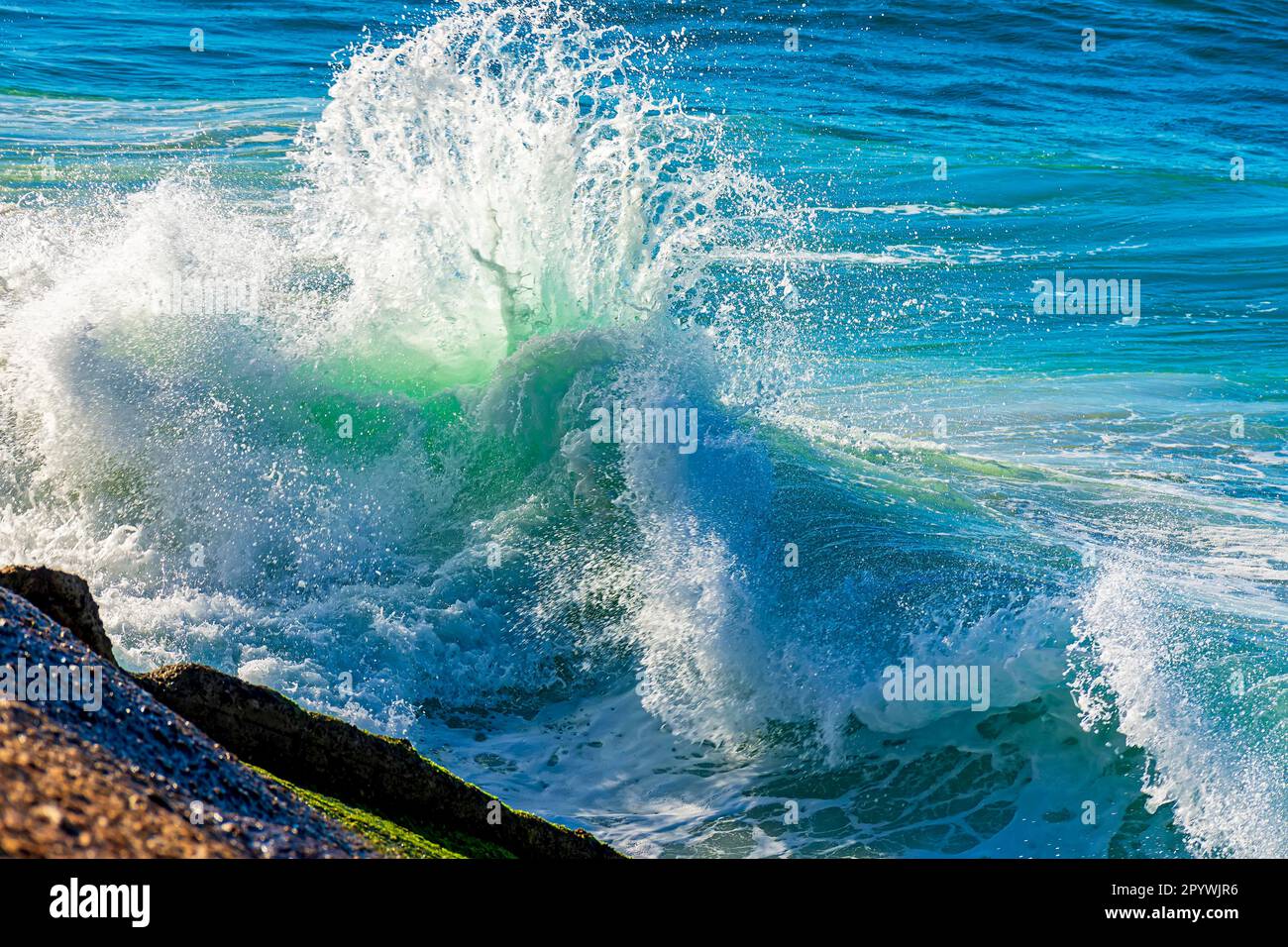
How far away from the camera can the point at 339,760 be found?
3.79 m

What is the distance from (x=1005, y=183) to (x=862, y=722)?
577 inches

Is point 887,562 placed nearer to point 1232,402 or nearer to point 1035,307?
point 1232,402

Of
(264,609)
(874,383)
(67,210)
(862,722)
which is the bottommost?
(862,722)

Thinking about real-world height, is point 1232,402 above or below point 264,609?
above

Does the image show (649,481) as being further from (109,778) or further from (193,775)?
(109,778)

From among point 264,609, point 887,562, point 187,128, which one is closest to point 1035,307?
point 887,562

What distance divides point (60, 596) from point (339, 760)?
0.97 meters

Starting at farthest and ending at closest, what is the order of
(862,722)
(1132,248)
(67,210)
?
1. (1132,248)
2. (67,210)
3. (862,722)

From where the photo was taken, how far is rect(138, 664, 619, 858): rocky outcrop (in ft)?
12.2

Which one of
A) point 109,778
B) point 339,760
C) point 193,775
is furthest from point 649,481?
point 109,778

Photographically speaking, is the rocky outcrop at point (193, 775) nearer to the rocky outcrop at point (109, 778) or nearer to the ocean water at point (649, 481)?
the rocky outcrop at point (109, 778)

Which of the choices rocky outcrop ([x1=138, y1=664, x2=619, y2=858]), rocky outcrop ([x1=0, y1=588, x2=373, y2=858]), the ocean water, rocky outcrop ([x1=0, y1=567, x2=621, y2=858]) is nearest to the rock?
rocky outcrop ([x1=0, y1=567, x2=621, y2=858])

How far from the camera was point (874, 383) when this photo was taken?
1159cm

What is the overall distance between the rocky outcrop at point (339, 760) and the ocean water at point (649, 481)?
1.97 metres
